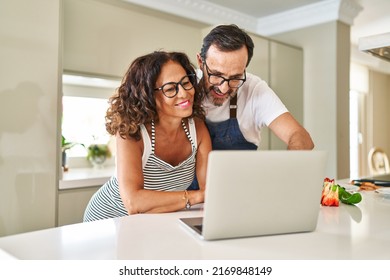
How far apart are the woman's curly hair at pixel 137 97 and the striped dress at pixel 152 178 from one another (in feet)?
Result: 0.15

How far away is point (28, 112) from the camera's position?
1.79 meters

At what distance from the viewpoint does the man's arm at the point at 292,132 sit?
132 cm

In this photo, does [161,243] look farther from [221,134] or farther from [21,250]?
[221,134]

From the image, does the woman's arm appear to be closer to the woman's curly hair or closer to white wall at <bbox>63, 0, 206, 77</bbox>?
the woman's curly hair

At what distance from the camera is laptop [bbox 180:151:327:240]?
0.70m

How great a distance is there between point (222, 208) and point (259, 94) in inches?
33.0

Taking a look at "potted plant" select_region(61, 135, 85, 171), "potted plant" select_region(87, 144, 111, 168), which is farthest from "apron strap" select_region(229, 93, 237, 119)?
"potted plant" select_region(87, 144, 111, 168)

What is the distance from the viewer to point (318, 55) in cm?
344

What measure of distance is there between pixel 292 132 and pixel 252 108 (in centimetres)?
19

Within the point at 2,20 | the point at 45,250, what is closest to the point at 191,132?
the point at 45,250

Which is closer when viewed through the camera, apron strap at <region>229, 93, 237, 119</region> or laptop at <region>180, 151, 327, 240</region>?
laptop at <region>180, 151, 327, 240</region>

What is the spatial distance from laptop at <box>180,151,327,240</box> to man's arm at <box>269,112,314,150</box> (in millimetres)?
535

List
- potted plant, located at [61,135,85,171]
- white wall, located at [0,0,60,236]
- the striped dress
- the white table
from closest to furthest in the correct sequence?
the white table
the striped dress
white wall, located at [0,0,60,236]
potted plant, located at [61,135,85,171]

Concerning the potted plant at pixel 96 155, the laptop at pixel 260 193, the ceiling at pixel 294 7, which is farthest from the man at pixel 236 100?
the ceiling at pixel 294 7
